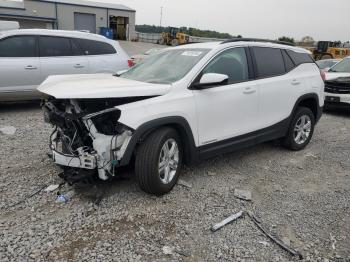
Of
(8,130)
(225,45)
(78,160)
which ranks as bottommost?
(8,130)

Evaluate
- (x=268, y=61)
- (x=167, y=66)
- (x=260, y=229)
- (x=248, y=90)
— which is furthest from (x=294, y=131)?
(x=260, y=229)

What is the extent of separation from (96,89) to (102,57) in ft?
16.1

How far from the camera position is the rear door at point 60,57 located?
7562mm

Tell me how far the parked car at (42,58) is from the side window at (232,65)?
13.8 feet

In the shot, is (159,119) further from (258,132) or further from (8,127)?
(8,127)

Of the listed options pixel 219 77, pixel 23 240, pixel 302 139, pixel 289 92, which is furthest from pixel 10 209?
pixel 302 139

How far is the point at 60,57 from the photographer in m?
7.76

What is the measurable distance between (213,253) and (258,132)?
2356mm

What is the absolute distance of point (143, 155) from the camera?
371 centimetres

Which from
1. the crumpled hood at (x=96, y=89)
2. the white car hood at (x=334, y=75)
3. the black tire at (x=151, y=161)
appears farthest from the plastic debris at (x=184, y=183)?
the white car hood at (x=334, y=75)

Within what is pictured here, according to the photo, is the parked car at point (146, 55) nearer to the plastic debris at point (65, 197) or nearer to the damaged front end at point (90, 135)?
the damaged front end at point (90, 135)

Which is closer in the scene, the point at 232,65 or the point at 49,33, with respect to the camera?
the point at 232,65

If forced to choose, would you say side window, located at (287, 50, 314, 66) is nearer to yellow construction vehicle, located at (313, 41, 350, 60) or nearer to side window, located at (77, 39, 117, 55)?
side window, located at (77, 39, 117, 55)

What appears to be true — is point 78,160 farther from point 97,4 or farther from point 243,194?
point 97,4
